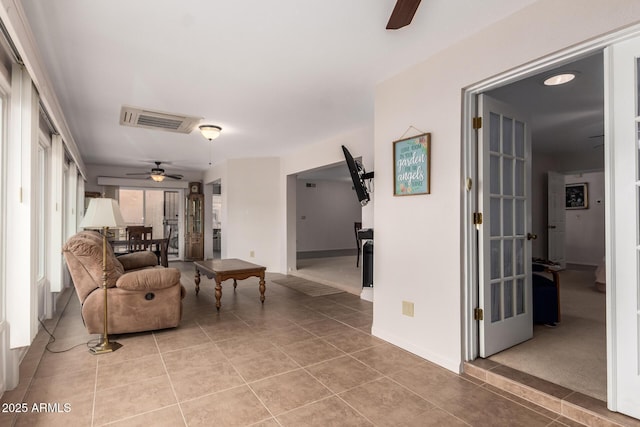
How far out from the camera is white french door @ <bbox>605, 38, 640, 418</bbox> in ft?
5.72

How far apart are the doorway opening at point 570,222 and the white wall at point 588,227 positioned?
2 cm

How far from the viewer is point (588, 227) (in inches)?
288

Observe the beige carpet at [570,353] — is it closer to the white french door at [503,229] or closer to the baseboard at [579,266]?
the white french door at [503,229]

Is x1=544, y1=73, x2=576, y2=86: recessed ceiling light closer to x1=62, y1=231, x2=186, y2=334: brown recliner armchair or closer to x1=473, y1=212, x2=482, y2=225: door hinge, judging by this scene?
x1=473, y1=212, x2=482, y2=225: door hinge

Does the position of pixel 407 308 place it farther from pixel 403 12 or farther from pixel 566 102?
pixel 566 102

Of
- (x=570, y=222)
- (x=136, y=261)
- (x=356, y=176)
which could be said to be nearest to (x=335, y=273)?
(x=356, y=176)

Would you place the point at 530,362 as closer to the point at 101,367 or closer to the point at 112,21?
the point at 101,367

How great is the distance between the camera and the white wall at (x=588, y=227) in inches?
283

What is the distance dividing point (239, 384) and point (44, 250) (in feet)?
9.18

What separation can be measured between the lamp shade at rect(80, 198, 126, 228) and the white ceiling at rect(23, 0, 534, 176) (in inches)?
46.3

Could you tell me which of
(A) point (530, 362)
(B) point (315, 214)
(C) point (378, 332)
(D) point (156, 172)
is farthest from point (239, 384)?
(B) point (315, 214)

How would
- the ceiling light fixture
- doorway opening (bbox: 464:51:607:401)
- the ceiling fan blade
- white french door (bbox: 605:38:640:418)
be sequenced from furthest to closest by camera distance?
1. the ceiling light fixture
2. doorway opening (bbox: 464:51:607:401)
3. white french door (bbox: 605:38:640:418)
4. the ceiling fan blade

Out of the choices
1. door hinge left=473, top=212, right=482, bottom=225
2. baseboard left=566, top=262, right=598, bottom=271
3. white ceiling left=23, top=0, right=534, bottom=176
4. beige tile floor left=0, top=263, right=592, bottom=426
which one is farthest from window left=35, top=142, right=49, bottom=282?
baseboard left=566, top=262, right=598, bottom=271

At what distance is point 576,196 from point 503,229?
6477 millimetres
